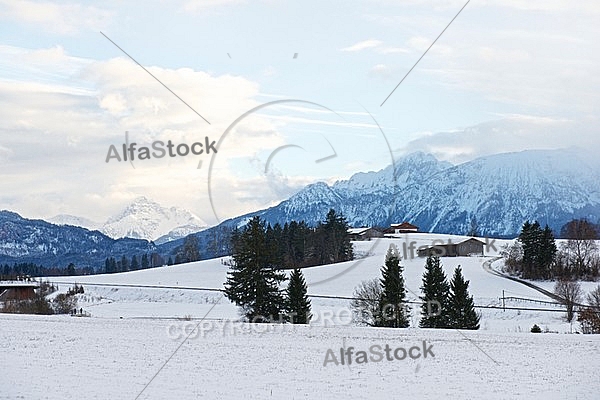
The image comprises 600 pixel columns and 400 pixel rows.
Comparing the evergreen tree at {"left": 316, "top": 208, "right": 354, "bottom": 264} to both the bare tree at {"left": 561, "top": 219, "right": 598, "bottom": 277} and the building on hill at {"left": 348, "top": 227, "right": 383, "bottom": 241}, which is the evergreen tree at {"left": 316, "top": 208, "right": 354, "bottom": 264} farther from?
the bare tree at {"left": 561, "top": 219, "right": 598, "bottom": 277}

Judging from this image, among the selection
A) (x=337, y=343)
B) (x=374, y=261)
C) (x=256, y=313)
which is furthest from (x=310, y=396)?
(x=374, y=261)

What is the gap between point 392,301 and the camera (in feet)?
164

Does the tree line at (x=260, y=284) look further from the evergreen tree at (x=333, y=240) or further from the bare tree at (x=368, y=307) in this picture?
the evergreen tree at (x=333, y=240)

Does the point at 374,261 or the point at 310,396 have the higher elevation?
the point at 374,261

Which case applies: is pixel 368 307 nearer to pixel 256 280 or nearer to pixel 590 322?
pixel 256 280

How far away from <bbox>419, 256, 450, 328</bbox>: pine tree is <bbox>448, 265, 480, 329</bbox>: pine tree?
1.64ft

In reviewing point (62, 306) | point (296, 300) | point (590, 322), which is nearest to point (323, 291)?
point (62, 306)

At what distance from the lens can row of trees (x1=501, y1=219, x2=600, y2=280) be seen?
89.8 meters

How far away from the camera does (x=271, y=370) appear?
97.2ft

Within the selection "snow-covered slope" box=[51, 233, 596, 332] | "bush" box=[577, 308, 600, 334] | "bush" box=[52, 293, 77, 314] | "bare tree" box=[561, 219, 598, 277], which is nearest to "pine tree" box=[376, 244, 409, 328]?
→ "snow-covered slope" box=[51, 233, 596, 332]

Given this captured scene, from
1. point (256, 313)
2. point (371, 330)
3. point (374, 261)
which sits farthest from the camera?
point (374, 261)

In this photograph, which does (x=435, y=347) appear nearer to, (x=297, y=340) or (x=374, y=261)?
(x=297, y=340)

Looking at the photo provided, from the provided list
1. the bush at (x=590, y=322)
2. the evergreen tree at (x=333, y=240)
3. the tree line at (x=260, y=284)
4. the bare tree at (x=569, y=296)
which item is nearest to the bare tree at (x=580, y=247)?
the bare tree at (x=569, y=296)

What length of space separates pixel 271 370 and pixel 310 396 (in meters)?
4.65
